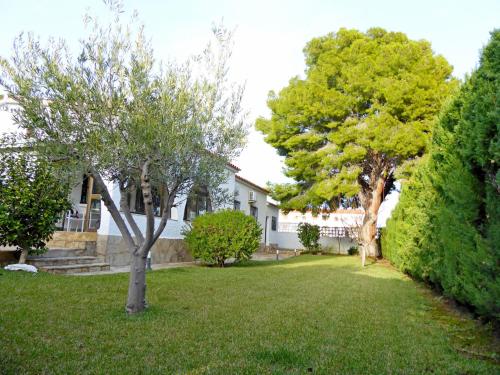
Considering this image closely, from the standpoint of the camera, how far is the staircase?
9090 millimetres

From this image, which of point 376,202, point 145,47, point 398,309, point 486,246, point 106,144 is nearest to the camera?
point 486,246

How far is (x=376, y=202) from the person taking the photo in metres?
20.4

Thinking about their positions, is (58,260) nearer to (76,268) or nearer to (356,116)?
(76,268)

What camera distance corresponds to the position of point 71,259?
9.93 meters

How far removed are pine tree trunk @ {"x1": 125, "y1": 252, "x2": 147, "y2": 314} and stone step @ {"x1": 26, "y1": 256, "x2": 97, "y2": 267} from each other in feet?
16.3

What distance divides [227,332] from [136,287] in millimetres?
1644

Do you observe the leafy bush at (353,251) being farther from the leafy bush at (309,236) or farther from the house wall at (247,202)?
the house wall at (247,202)

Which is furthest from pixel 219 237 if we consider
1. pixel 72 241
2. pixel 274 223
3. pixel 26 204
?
pixel 274 223

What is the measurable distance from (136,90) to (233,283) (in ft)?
18.5

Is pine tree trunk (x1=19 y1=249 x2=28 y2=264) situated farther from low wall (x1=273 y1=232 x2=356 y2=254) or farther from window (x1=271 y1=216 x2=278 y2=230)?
low wall (x1=273 y1=232 x2=356 y2=254)

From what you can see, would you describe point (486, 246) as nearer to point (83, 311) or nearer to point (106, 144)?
point (106, 144)

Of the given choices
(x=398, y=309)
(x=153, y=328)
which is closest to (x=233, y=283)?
(x=398, y=309)

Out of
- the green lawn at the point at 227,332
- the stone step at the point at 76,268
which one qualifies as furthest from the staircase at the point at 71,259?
the green lawn at the point at 227,332

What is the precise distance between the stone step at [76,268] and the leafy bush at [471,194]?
8409 mm
